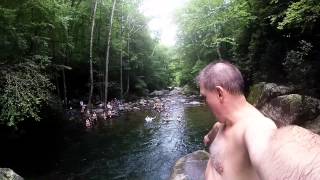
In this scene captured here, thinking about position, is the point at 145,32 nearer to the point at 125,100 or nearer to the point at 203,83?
the point at 125,100

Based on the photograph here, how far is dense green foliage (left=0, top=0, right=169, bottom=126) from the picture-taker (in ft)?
41.0

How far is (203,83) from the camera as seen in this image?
6.36 ft

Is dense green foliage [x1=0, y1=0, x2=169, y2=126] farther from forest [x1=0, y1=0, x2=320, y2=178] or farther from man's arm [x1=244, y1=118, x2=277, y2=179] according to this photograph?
man's arm [x1=244, y1=118, x2=277, y2=179]

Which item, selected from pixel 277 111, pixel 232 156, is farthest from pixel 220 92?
pixel 277 111

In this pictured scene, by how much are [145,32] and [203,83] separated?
124ft

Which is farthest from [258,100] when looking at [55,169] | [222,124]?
[222,124]

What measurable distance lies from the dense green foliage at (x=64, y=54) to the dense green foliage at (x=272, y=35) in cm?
689

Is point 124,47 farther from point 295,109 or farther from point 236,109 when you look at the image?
point 236,109

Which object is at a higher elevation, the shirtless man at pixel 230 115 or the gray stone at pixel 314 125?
the shirtless man at pixel 230 115

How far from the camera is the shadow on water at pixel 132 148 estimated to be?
1061 cm

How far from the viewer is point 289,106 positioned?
12.2 meters

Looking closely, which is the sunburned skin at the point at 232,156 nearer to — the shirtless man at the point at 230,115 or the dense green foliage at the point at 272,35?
the shirtless man at the point at 230,115

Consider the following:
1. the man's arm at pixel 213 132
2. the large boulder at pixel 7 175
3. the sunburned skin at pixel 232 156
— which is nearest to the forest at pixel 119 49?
the large boulder at pixel 7 175

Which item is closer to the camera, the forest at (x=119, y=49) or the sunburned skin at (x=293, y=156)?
the sunburned skin at (x=293, y=156)
